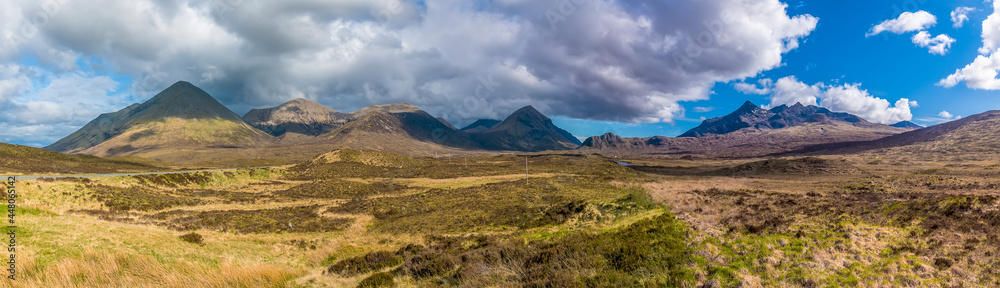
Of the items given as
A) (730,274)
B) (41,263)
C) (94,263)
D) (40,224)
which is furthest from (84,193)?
(730,274)

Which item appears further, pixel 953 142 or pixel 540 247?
pixel 953 142

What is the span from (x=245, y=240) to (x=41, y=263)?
1105cm

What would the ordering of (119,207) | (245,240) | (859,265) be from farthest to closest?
(119,207) < (245,240) < (859,265)

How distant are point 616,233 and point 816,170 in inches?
2966

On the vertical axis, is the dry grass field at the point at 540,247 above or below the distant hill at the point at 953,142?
below

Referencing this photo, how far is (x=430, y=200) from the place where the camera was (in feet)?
143

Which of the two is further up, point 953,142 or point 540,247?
point 953,142

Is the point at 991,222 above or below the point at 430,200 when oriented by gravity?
above

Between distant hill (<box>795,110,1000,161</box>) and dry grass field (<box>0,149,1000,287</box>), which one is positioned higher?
distant hill (<box>795,110,1000,161</box>)

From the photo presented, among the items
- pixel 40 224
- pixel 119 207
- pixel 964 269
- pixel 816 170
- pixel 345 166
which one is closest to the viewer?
pixel 964 269

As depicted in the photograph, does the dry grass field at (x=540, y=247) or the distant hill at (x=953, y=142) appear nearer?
the dry grass field at (x=540, y=247)

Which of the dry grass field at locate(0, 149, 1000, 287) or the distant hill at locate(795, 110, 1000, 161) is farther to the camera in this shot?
the distant hill at locate(795, 110, 1000, 161)

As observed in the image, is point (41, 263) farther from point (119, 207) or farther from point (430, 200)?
point (430, 200)

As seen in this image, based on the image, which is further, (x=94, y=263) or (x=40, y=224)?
(x=40, y=224)
